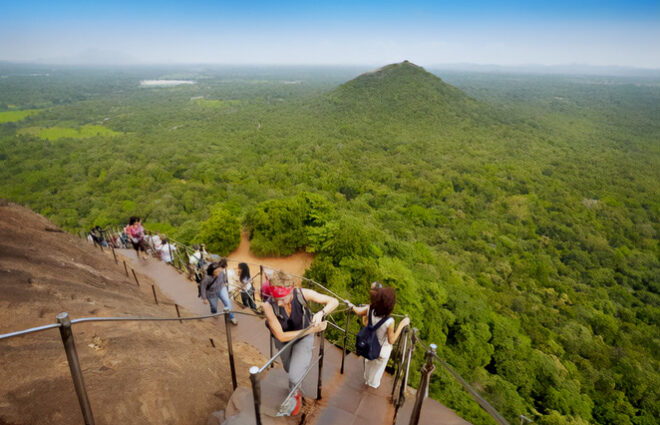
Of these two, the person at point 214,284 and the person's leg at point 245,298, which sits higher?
the person at point 214,284

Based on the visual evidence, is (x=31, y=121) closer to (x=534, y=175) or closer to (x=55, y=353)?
(x=55, y=353)

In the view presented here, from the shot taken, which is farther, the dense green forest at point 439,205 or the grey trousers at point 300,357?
the dense green forest at point 439,205

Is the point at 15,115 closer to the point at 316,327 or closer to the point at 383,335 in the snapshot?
the point at 316,327

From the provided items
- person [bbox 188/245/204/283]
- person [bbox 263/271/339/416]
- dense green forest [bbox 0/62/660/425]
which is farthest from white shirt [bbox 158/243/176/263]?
person [bbox 263/271/339/416]

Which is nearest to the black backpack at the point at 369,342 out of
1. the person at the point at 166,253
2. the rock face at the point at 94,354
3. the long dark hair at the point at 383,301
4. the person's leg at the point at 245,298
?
the long dark hair at the point at 383,301

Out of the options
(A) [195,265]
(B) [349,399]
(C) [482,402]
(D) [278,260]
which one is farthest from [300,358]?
(D) [278,260]

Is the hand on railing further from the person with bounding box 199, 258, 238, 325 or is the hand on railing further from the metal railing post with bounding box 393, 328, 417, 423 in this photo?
the person with bounding box 199, 258, 238, 325

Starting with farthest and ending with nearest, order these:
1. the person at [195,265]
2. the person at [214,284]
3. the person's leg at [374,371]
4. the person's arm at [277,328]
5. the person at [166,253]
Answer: the person at [166,253] < the person at [195,265] < the person at [214,284] < the person's leg at [374,371] < the person's arm at [277,328]

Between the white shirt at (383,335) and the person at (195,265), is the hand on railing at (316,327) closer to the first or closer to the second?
the white shirt at (383,335)
